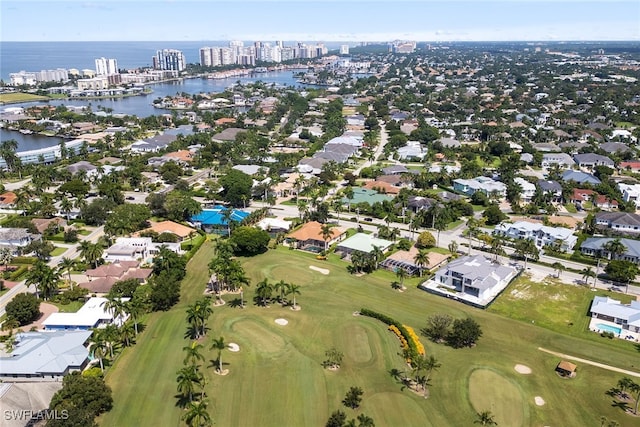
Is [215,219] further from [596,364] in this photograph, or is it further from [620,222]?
[620,222]

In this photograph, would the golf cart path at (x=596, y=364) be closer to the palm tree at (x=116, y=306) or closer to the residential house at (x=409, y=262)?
the residential house at (x=409, y=262)

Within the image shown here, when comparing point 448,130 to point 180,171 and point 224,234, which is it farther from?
point 224,234

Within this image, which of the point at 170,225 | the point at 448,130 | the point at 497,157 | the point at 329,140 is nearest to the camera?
the point at 170,225

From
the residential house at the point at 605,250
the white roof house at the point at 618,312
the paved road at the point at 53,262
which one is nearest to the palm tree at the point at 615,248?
the residential house at the point at 605,250

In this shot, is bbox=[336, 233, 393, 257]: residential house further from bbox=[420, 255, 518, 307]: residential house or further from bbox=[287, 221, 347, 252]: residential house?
bbox=[420, 255, 518, 307]: residential house

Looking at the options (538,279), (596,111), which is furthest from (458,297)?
(596,111)

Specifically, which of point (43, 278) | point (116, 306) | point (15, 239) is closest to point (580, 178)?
point (116, 306)

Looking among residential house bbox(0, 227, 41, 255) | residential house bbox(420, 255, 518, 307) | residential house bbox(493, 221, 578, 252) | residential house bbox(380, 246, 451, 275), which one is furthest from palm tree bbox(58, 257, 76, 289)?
residential house bbox(493, 221, 578, 252)
